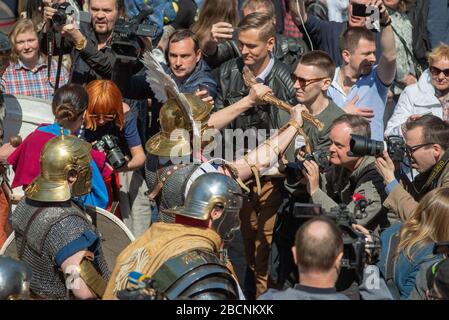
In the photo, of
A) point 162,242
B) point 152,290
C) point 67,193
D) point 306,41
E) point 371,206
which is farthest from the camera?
point 306,41

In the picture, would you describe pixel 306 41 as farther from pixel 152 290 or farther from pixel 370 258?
pixel 152 290

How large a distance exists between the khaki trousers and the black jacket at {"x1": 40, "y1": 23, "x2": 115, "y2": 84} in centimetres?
174

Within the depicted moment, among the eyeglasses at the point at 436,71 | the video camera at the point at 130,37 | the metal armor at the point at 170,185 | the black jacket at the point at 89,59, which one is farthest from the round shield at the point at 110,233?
the eyeglasses at the point at 436,71

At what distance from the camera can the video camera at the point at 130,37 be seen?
8938 millimetres

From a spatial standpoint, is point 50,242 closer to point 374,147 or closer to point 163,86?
point 163,86

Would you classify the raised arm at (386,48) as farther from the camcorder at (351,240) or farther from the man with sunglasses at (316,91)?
the camcorder at (351,240)

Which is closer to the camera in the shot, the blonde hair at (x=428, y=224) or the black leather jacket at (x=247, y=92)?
the blonde hair at (x=428, y=224)

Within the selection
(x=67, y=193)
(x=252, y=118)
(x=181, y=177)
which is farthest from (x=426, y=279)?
(x=252, y=118)

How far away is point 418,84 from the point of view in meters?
9.12

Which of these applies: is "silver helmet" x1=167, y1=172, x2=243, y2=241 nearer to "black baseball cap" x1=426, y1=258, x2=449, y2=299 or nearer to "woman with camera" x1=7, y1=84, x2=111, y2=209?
"black baseball cap" x1=426, y1=258, x2=449, y2=299

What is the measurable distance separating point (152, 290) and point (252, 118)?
3382 millimetres

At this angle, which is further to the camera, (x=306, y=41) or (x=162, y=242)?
(x=306, y=41)

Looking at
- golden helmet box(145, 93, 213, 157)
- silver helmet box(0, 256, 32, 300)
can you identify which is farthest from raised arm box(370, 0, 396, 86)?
silver helmet box(0, 256, 32, 300)

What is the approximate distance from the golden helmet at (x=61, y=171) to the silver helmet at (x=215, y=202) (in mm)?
745
